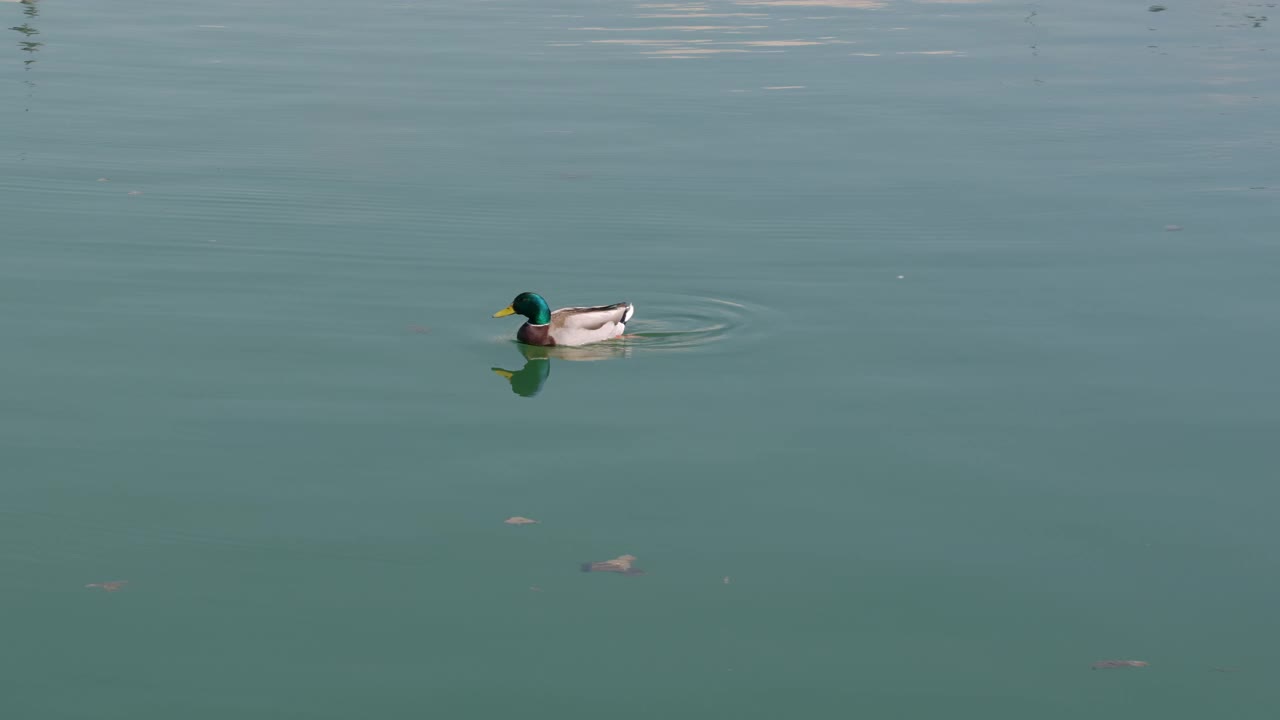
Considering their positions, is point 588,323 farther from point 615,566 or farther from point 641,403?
point 615,566

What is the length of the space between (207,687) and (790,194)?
10453mm

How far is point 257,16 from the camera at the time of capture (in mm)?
29969

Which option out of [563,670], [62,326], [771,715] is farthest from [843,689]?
[62,326]

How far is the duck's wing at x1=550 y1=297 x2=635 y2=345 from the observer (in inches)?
468

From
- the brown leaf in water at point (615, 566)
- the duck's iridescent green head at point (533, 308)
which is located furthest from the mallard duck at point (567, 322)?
the brown leaf in water at point (615, 566)

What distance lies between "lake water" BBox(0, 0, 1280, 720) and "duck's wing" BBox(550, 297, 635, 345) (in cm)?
18

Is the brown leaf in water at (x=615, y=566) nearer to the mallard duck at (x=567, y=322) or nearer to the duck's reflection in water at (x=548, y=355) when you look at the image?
the duck's reflection in water at (x=548, y=355)

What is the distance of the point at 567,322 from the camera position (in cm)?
1205

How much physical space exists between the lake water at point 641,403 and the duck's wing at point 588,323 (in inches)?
7.3

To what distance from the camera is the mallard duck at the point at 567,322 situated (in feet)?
39.1

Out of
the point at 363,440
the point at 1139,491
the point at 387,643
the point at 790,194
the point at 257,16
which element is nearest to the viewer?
the point at 387,643

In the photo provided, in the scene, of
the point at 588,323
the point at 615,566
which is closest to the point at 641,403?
the point at 588,323

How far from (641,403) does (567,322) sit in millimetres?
1309

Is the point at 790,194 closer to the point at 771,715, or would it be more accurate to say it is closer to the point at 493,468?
the point at 493,468
